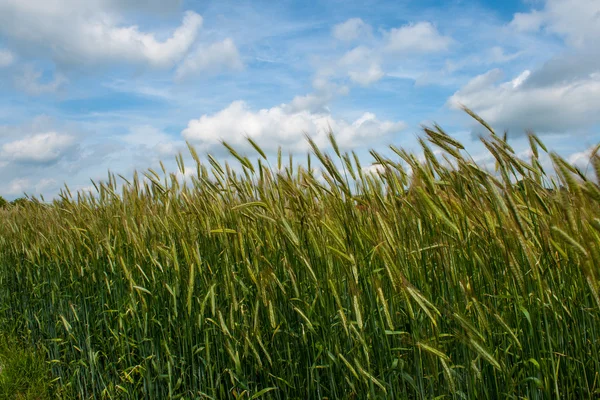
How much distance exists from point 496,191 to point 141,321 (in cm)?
219

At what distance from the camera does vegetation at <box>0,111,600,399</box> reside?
1.57 meters

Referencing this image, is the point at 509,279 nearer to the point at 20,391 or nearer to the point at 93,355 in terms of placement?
the point at 93,355

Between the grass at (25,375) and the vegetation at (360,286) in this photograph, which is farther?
the grass at (25,375)

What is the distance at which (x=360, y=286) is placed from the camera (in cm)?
197

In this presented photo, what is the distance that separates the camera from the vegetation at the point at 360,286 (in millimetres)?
1570

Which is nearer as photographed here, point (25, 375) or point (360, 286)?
point (360, 286)

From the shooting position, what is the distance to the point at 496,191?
58.1 inches

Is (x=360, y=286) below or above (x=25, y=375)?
above

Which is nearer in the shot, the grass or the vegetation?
the vegetation

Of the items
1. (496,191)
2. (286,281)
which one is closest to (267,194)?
(286,281)

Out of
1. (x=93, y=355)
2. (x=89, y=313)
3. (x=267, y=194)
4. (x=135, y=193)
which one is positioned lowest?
(x=93, y=355)

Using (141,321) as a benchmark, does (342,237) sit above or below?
above

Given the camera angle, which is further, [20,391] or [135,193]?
[20,391]

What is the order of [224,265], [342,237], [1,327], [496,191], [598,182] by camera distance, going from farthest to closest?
[1,327] < [224,265] < [342,237] < [496,191] < [598,182]
